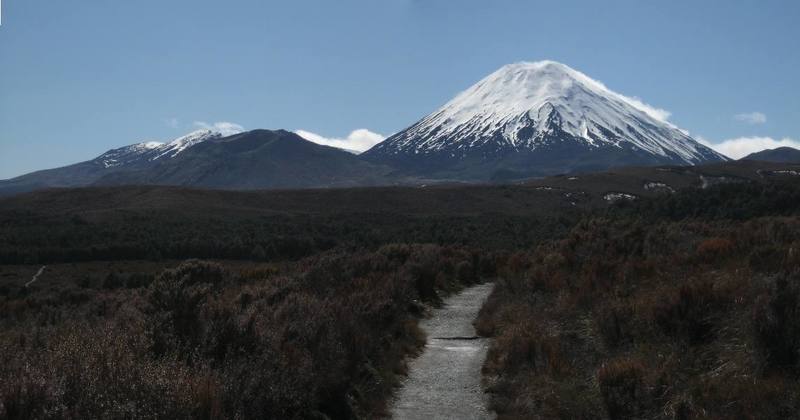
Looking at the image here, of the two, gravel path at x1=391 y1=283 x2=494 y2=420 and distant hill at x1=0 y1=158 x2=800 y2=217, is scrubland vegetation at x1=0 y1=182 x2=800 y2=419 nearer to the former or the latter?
gravel path at x1=391 y1=283 x2=494 y2=420

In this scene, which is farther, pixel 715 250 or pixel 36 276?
pixel 36 276

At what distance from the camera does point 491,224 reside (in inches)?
2623

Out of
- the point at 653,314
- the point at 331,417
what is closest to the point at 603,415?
the point at 653,314

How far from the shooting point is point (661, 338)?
7.19 m

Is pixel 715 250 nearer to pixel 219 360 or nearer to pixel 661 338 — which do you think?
pixel 661 338

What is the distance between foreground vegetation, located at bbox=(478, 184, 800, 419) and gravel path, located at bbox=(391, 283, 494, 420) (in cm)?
29

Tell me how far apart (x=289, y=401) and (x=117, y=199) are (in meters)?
109

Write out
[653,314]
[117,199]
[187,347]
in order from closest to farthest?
1. [187,347]
2. [653,314]
3. [117,199]

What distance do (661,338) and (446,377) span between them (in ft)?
9.77

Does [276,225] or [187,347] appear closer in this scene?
[187,347]

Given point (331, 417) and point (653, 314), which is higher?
point (653, 314)

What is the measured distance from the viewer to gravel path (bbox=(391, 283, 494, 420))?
740cm

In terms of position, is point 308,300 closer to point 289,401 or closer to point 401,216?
point 289,401

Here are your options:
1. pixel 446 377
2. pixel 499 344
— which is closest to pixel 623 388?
pixel 446 377
